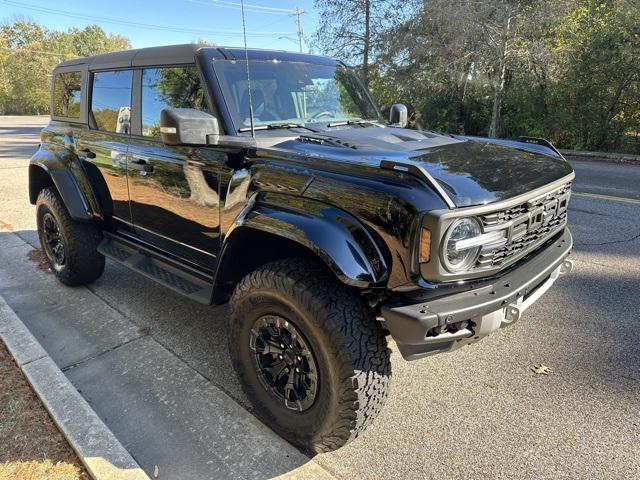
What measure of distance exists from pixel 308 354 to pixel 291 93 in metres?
1.78

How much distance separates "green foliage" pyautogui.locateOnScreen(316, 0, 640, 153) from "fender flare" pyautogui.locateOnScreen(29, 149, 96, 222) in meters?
14.7

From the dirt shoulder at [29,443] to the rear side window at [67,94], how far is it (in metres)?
2.51

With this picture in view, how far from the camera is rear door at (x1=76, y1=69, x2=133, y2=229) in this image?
11.4 ft

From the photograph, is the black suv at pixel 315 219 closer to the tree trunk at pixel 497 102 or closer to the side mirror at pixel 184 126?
the side mirror at pixel 184 126

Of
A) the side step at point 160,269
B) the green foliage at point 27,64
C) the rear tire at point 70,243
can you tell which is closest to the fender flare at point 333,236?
the side step at point 160,269

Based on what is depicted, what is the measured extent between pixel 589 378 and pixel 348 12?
19.8 m

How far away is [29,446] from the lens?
7.59 feet

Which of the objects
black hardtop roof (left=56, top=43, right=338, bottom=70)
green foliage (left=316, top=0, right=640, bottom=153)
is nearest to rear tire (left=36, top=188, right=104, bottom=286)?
black hardtop roof (left=56, top=43, right=338, bottom=70)

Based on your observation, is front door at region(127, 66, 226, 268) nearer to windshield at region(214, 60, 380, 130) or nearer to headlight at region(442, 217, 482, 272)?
windshield at region(214, 60, 380, 130)

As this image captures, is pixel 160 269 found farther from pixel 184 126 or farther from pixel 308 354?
pixel 308 354

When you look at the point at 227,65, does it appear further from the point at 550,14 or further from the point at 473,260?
the point at 550,14

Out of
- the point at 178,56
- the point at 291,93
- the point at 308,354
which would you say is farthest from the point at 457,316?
the point at 178,56

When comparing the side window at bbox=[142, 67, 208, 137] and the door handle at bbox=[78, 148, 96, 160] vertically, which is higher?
the side window at bbox=[142, 67, 208, 137]

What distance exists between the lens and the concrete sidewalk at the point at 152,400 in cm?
226
